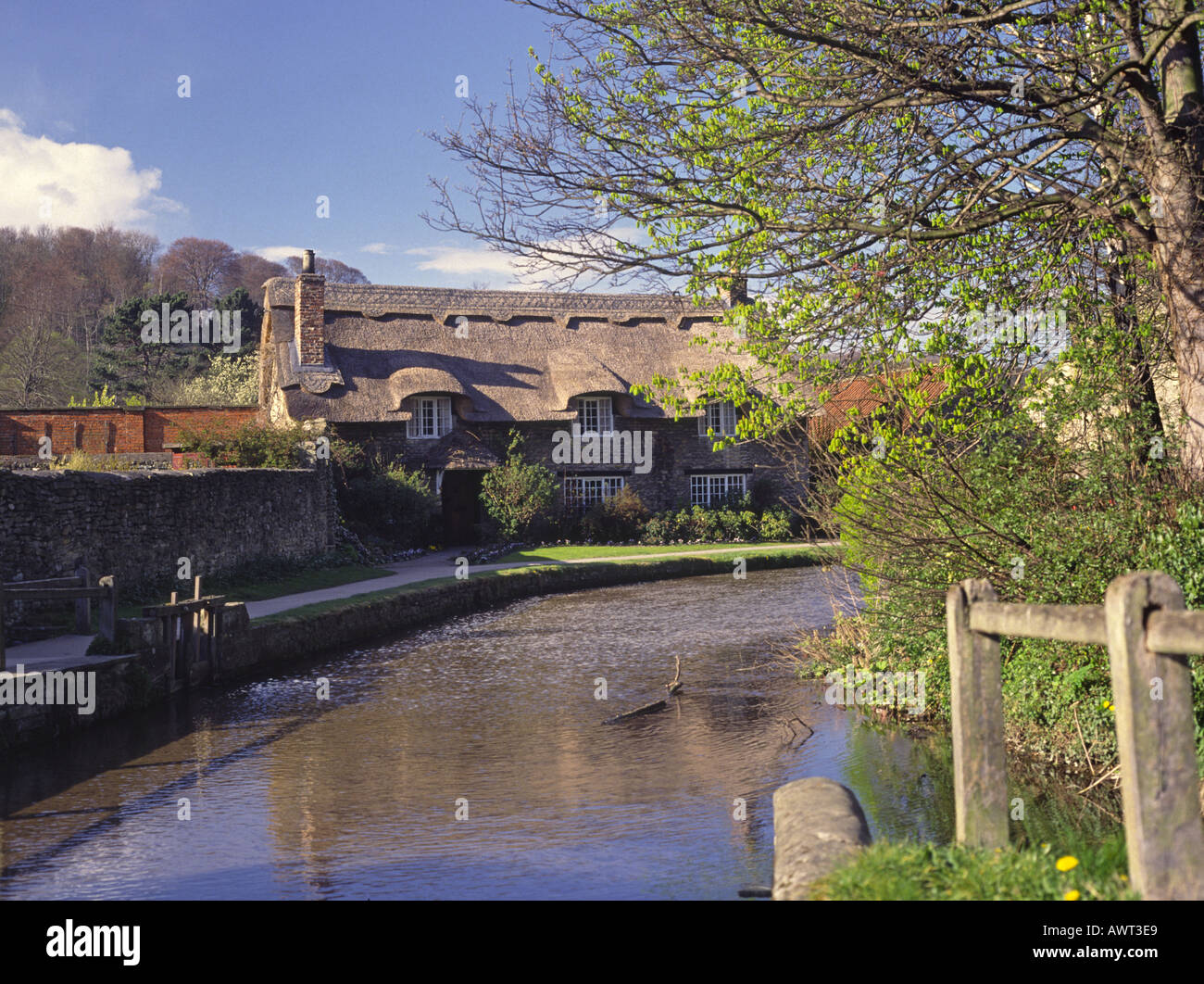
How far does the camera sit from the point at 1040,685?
29.5ft

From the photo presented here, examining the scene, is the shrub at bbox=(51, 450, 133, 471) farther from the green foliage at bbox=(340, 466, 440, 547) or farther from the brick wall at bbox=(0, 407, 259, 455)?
the brick wall at bbox=(0, 407, 259, 455)

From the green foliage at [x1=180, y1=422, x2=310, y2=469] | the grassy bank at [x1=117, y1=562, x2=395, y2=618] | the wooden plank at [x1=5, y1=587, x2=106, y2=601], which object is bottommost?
the grassy bank at [x1=117, y1=562, x2=395, y2=618]

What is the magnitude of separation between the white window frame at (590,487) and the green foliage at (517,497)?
217 centimetres

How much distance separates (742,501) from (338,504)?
12746mm

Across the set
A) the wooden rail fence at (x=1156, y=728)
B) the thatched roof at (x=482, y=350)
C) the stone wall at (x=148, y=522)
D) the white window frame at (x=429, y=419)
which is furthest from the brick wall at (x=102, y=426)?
the wooden rail fence at (x=1156, y=728)

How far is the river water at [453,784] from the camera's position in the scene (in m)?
6.96

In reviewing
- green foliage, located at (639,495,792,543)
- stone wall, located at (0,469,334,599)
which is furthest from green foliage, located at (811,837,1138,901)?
green foliage, located at (639,495,792,543)

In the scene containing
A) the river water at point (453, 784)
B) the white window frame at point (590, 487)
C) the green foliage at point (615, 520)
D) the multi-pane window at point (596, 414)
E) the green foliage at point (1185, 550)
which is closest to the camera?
the river water at point (453, 784)

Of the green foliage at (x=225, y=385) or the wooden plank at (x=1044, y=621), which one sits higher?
the green foliage at (x=225, y=385)

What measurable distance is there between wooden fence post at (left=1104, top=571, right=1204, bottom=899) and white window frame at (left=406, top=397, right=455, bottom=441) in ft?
95.3

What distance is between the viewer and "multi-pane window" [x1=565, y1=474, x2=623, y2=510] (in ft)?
110

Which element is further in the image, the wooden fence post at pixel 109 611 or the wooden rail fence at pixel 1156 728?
the wooden fence post at pixel 109 611

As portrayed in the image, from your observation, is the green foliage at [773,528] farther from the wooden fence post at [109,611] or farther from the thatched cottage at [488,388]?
the wooden fence post at [109,611]
